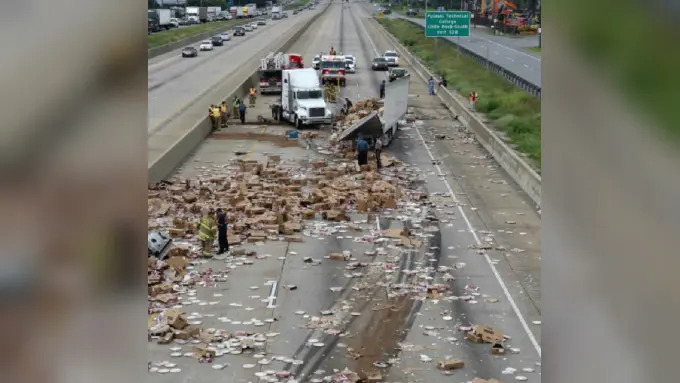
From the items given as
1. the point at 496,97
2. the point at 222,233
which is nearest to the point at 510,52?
the point at 496,97

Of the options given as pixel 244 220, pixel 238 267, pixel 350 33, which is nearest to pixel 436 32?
pixel 244 220

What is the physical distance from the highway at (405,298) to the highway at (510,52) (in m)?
28.2

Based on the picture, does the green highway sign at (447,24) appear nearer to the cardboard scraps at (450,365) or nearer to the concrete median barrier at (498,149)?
the concrete median barrier at (498,149)

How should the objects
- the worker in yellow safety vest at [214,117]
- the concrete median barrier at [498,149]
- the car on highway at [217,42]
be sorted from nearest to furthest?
the concrete median barrier at [498,149]
the worker in yellow safety vest at [214,117]
the car on highway at [217,42]

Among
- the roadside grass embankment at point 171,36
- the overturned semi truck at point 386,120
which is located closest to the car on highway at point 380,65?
the roadside grass embankment at point 171,36

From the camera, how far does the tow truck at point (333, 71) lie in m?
61.3

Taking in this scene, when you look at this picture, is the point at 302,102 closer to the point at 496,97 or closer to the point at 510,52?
the point at 496,97

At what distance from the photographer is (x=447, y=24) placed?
196ft

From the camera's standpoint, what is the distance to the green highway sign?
194 feet
